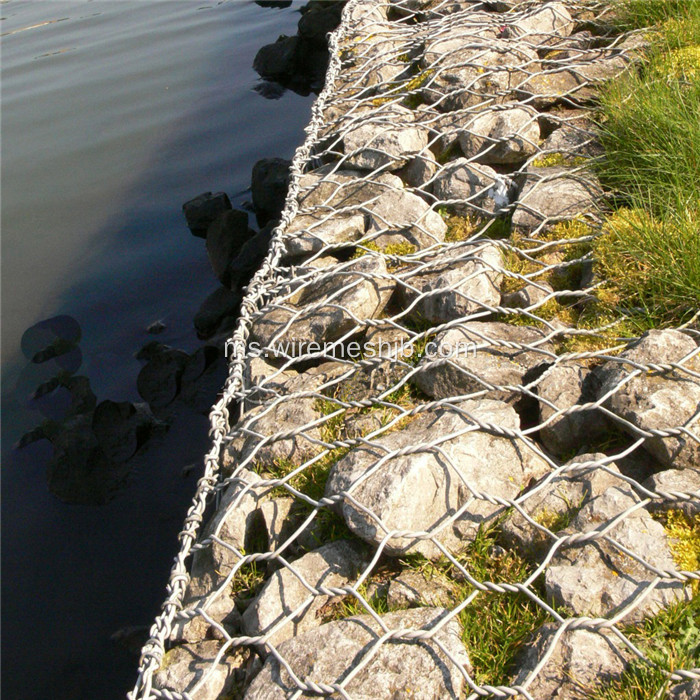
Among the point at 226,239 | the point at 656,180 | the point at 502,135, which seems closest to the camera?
the point at 656,180

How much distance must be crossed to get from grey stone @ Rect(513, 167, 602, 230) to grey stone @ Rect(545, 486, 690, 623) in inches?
54.6

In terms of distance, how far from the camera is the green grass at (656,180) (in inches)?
88.8

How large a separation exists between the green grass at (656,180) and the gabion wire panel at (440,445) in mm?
105

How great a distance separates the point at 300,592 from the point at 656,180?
6.58 feet

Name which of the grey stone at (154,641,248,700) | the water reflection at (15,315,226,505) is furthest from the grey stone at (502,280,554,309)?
the water reflection at (15,315,226,505)

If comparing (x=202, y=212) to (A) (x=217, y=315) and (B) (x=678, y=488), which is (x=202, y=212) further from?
(B) (x=678, y=488)

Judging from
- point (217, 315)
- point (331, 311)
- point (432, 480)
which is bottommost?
point (217, 315)

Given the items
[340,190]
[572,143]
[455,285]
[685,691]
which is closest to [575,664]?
[685,691]

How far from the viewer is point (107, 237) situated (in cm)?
659

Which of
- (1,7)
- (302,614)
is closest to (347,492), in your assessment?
(302,614)

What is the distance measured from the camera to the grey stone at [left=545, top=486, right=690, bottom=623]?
1573 mm

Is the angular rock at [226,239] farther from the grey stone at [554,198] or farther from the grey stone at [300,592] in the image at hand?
the grey stone at [300,592]

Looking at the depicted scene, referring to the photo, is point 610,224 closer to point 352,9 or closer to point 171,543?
point 171,543

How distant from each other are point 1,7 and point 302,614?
1410 cm
